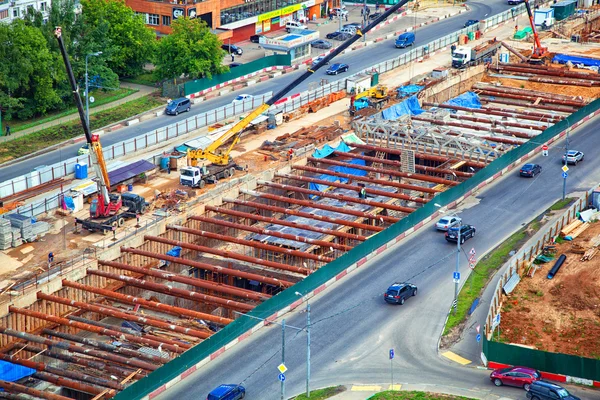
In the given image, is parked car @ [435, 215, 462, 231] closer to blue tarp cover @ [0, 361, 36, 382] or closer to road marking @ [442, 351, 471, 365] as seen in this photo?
road marking @ [442, 351, 471, 365]

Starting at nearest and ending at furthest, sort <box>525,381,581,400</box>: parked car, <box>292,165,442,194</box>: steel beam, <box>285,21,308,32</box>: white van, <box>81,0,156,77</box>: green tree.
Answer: <box>525,381,581,400</box>: parked car → <box>292,165,442,194</box>: steel beam → <box>81,0,156,77</box>: green tree → <box>285,21,308,32</box>: white van

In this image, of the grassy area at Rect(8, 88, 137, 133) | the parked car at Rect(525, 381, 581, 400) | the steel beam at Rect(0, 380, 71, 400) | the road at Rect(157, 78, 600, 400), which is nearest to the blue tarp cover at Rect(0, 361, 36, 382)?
the steel beam at Rect(0, 380, 71, 400)

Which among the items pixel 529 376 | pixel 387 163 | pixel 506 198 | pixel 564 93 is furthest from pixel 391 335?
pixel 564 93

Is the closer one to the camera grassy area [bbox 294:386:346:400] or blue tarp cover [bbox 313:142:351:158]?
grassy area [bbox 294:386:346:400]

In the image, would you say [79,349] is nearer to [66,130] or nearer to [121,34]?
[66,130]

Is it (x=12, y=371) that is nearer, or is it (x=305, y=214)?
(x=12, y=371)

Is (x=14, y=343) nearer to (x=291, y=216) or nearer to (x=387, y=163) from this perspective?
(x=291, y=216)

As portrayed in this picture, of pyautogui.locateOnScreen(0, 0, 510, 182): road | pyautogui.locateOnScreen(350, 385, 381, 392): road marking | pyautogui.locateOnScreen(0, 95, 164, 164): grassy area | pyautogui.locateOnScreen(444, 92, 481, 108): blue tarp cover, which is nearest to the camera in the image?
pyautogui.locateOnScreen(350, 385, 381, 392): road marking

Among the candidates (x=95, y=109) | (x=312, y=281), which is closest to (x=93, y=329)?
(x=312, y=281)

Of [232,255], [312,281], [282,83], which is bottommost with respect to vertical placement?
[232,255]
